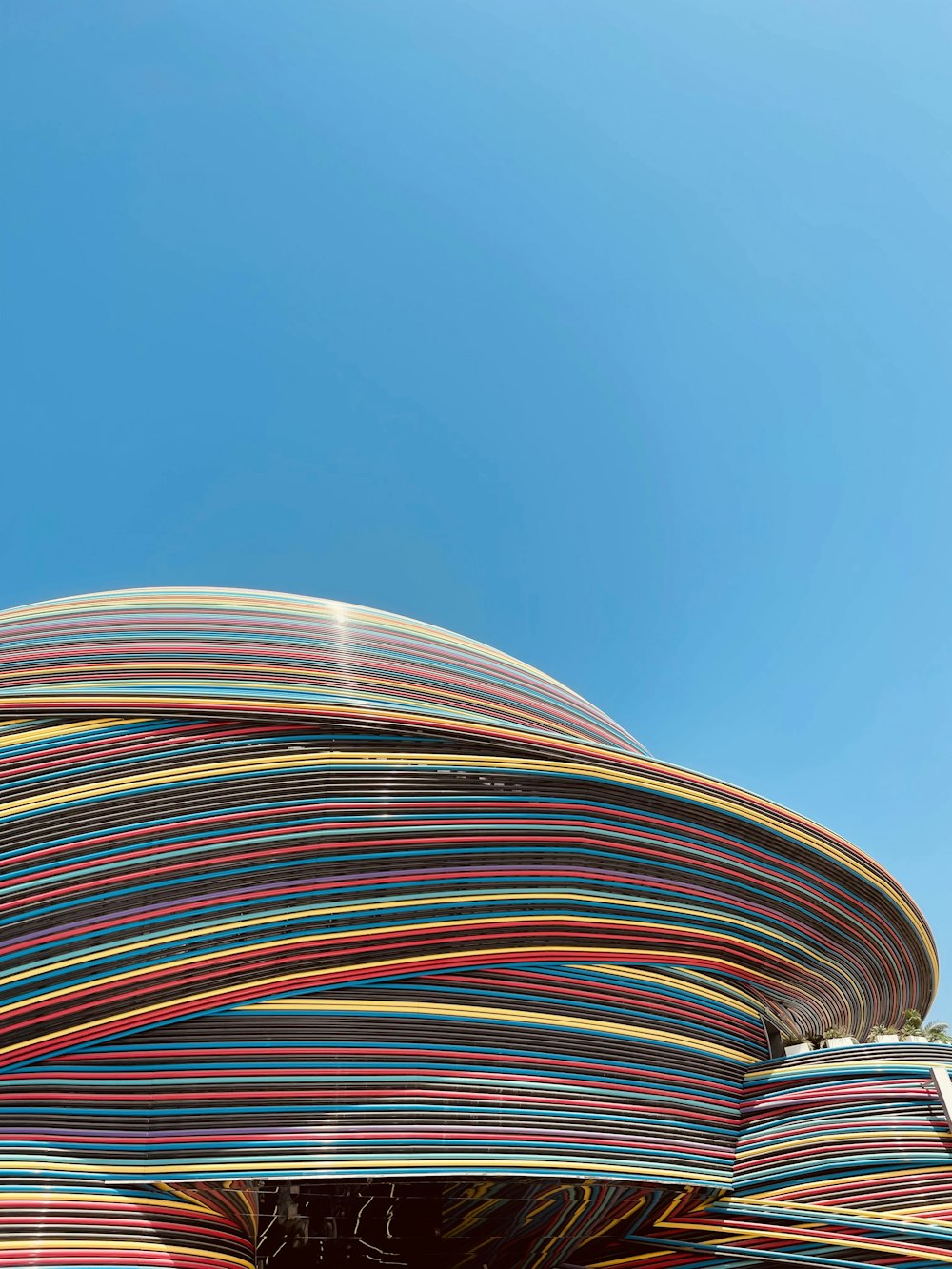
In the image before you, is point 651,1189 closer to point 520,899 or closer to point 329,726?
point 520,899

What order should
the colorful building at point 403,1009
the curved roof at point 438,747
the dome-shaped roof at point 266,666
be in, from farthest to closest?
the dome-shaped roof at point 266,666
the curved roof at point 438,747
the colorful building at point 403,1009

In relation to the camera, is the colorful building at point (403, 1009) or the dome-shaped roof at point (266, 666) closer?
the colorful building at point (403, 1009)

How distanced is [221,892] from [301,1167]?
403 cm

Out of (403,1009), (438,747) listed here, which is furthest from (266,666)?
(403,1009)

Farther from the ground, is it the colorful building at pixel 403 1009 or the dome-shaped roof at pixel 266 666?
the dome-shaped roof at pixel 266 666

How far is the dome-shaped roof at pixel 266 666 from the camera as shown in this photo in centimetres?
1404

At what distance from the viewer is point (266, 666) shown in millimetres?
17875

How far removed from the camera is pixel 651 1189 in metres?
13.7

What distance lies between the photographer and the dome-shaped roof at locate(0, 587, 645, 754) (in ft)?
46.1

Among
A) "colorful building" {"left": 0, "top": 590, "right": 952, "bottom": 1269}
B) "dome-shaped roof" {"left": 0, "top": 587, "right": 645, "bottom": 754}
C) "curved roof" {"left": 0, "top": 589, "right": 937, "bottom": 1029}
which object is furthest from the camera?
"dome-shaped roof" {"left": 0, "top": 587, "right": 645, "bottom": 754}

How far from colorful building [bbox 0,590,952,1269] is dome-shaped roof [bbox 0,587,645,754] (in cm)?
14

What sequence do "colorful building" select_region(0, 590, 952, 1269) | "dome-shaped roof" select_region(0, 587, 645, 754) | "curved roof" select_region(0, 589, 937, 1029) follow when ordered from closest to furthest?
"colorful building" select_region(0, 590, 952, 1269) < "curved roof" select_region(0, 589, 937, 1029) < "dome-shaped roof" select_region(0, 587, 645, 754)

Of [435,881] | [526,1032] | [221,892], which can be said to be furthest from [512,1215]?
[221,892]

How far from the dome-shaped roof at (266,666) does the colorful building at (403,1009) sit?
0.47 feet
